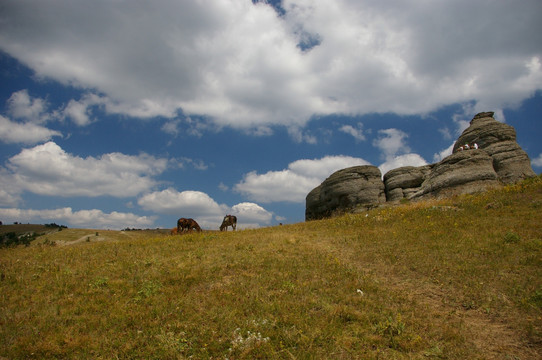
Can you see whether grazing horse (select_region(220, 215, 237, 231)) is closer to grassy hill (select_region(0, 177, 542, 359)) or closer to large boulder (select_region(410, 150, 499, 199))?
grassy hill (select_region(0, 177, 542, 359))

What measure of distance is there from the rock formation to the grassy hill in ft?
48.8

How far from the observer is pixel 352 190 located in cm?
3966

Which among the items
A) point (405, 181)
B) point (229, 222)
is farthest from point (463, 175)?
point (229, 222)

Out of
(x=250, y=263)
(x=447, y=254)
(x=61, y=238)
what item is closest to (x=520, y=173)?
(x=447, y=254)

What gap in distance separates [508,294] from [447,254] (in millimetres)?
4208

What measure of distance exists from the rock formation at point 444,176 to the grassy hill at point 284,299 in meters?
14.9

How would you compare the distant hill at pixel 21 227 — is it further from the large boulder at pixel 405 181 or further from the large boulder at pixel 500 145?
the large boulder at pixel 500 145

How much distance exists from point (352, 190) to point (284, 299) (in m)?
31.2

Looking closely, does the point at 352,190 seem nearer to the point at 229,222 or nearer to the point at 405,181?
the point at 405,181

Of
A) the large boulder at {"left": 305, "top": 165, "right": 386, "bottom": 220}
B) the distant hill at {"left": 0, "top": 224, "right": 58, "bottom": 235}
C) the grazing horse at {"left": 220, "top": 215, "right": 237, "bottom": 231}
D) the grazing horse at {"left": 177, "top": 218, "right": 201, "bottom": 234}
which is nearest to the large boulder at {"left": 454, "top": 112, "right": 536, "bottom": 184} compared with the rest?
the large boulder at {"left": 305, "top": 165, "right": 386, "bottom": 220}

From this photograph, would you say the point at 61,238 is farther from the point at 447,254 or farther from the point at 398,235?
the point at 447,254

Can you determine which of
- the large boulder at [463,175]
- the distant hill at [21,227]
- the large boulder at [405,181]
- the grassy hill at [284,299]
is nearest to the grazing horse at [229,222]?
the grassy hill at [284,299]

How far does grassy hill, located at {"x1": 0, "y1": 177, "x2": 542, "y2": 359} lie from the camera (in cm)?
790

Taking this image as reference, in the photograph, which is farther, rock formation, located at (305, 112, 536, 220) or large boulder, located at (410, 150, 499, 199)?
rock formation, located at (305, 112, 536, 220)
